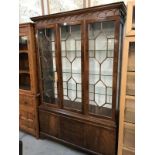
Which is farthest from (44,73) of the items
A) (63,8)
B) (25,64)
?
(63,8)

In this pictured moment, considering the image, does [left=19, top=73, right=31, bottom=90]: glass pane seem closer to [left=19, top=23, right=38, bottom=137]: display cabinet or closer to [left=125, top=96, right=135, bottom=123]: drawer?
[left=19, top=23, right=38, bottom=137]: display cabinet

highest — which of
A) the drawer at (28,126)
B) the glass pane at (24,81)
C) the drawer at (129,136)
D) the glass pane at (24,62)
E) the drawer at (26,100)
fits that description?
the glass pane at (24,62)

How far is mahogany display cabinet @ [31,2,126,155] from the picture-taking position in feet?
6.28

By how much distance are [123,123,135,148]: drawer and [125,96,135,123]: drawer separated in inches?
2.6

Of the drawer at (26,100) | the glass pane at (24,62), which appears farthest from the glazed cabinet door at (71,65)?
the glass pane at (24,62)

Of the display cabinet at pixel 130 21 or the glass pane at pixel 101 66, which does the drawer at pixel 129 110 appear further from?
the display cabinet at pixel 130 21

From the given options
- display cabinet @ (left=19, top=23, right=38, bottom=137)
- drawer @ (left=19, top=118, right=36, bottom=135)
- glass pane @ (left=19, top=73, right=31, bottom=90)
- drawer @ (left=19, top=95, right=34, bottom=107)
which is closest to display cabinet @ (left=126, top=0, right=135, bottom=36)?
display cabinet @ (left=19, top=23, right=38, bottom=137)

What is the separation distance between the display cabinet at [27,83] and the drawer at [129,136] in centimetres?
148

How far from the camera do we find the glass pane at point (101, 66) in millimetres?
1958

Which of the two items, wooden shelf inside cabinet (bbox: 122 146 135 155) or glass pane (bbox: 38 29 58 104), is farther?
glass pane (bbox: 38 29 58 104)

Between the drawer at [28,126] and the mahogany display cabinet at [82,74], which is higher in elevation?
the mahogany display cabinet at [82,74]

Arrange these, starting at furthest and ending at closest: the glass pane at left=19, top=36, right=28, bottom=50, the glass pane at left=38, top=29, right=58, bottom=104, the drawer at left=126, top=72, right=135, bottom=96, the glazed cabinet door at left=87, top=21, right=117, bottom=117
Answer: the glass pane at left=19, top=36, right=28, bottom=50 < the glass pane at left=38, top=29, right=58, bottom=104 < the glazed cabinet door at left=87, top=21, right=117, bottom=117 < the drawer at left=126, top=72, right=135, bottom=96

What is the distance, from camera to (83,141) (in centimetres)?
226

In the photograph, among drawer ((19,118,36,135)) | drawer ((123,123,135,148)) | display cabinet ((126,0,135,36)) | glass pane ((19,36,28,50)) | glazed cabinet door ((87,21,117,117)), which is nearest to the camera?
display cabinet ((126,0,135,36))
